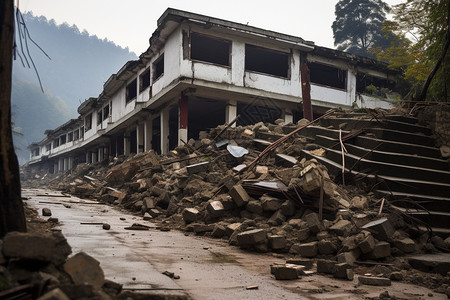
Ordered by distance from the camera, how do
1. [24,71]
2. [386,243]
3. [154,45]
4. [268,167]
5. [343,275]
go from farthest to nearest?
1. [24,71]
2. [154,45]
3. [268,167]
4. [386,243]
5. [343,275]

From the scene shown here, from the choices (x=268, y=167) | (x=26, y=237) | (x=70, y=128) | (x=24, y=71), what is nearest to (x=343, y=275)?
(x=26, y=237)

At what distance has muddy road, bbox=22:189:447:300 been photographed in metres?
3.06

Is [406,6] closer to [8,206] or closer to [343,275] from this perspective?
[343,275]

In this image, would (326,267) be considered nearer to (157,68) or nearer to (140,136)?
(157,68)

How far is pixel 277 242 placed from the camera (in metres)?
5.08

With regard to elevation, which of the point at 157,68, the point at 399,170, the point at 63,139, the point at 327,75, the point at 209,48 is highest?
the point at 209,48

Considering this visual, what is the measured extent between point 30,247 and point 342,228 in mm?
4059

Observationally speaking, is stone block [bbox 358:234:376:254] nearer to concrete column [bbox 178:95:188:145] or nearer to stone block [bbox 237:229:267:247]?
stone block [bbox 237:229:267:247]

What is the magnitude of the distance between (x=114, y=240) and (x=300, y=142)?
5606 mm

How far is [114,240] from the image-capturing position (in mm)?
5051

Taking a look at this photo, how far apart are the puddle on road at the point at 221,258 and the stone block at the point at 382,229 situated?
2.03 metres

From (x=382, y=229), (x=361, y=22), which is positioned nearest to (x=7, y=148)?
(x=382, y=229)

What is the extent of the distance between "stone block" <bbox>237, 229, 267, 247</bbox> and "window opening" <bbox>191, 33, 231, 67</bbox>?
11074 millimetres

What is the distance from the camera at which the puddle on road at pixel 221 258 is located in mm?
4328
